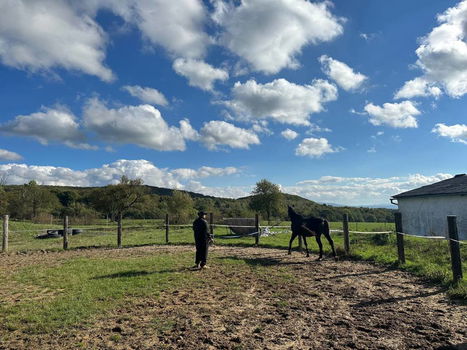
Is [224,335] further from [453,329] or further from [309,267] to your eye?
[309,267]

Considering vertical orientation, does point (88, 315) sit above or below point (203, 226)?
Answer: below

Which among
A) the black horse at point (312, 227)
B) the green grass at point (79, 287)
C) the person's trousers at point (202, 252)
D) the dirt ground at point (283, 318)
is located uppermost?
the black horse at point (312, 227)

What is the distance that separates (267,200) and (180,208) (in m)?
11.6

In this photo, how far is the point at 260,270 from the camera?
8945 millimetres

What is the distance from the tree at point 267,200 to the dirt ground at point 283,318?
35204 millimetres

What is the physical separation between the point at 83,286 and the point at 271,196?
36.9 m

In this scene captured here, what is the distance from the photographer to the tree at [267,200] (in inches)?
1698

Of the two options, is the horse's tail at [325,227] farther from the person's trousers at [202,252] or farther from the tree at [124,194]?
the tree at [124,194]

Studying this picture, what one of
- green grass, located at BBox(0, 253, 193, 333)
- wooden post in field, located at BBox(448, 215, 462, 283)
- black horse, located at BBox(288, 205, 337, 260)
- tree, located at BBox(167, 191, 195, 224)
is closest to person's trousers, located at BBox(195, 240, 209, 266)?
green grass, located at BBox(0, 253, 193, 333)

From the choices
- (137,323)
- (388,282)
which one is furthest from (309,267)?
(137,323)

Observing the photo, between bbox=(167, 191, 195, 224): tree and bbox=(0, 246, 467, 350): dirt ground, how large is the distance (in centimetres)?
3095

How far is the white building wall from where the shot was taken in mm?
19712

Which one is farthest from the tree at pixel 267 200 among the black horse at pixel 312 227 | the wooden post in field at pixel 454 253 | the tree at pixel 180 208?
the wooden post in field at pixel 454 253

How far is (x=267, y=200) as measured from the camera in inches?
1703
